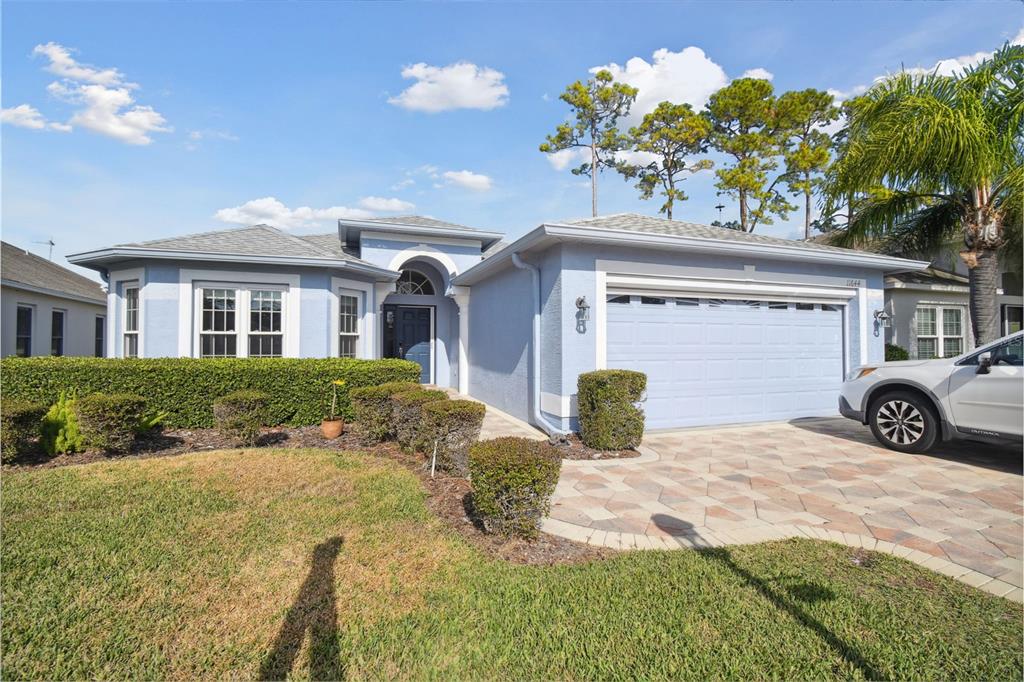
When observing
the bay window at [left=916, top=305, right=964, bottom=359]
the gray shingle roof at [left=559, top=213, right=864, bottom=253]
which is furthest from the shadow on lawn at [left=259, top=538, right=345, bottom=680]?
the bay window at [left=916, top=305, right=964, bottom=359]

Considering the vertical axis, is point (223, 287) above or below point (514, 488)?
above

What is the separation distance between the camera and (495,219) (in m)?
16.4

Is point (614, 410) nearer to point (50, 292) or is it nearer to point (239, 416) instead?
point (239, 416)

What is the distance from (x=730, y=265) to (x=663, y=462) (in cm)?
415

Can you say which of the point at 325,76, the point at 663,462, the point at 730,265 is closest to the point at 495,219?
the point at 325,76

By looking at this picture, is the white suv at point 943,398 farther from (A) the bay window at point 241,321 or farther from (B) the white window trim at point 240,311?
(A) the bay window at point 241,321

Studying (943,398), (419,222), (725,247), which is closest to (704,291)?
(725,247)

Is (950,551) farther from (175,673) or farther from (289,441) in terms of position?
(289,441)

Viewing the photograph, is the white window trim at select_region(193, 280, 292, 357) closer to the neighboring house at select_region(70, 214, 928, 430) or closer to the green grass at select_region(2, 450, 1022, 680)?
the neighboring house at select_region(70, 214, 928, 430)

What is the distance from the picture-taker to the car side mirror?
215 inches

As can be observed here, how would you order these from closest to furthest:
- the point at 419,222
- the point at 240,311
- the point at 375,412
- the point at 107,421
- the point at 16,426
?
the point at 16,426, the point at 107,421, the point at 375,412, the point at 240,311, the point at 419,222

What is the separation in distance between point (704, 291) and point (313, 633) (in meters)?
7.60

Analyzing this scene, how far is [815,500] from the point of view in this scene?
4582 mm

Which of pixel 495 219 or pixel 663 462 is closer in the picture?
pixel 663 462
